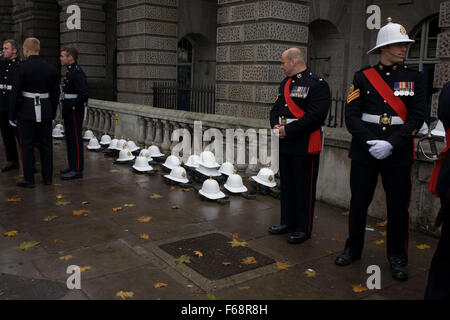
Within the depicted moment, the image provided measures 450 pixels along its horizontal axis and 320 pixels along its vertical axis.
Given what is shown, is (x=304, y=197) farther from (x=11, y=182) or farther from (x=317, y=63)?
(x=317, y=63)

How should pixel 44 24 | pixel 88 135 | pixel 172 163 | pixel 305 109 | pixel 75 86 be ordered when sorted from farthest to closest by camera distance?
pixel 44 24 < pixel 88 135 < pixel 172 163 < pixel 75 86 < pixel 305 109

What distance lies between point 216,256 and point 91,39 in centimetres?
1623

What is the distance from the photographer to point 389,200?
14.4ft

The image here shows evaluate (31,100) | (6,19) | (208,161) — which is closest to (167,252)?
(208,161)

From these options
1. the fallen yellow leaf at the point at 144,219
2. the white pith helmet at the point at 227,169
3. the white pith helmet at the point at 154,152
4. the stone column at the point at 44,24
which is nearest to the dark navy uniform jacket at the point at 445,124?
the fallen yellow leaf at the point at 144,219

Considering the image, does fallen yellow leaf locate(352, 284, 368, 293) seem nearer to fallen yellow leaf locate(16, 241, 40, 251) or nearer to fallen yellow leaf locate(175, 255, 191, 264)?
fallen yellow leaf locate(175, 255, 191, 264)

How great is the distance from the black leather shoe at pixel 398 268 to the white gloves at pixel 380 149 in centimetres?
97

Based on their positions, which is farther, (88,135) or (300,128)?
(88,135)

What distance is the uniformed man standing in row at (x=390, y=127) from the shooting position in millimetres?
4223

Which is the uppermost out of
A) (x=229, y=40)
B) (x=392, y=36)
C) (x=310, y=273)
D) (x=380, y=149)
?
(x=229, y=40)

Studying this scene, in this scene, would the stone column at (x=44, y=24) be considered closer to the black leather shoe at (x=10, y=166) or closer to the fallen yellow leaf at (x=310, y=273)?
the black leather shoe at (x=10, y=166)

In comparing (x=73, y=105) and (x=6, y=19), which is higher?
(x=6, y=19)

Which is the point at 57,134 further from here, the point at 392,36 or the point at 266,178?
the point at 392,36

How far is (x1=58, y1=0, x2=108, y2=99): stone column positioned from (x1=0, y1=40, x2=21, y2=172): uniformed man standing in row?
32.7 ft
